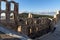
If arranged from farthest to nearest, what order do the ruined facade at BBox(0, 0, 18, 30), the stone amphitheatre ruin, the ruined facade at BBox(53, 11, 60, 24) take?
the ruined facade at BBox(53, 11, 60, 24) → the stone amphitheatre ruin → the ruined facade at BBox(0, 0, 18, 30)

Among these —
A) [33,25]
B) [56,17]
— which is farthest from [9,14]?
[56,17]

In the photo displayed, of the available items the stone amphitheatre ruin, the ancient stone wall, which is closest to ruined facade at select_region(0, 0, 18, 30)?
the stone amphitheatre ruin

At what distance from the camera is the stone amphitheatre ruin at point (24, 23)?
16.1 m

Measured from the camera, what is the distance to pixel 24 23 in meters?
18.0

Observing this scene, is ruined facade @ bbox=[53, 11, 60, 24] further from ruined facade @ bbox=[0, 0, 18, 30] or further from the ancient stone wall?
ruined facade @ bbox=[0, 0, 18, 30]

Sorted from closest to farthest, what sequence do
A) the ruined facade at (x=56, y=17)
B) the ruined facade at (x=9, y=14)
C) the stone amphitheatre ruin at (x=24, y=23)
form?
the ruined facade at (x=9, y=14)
the stone amphitheatre ruin at (x=24, y=23)
the ruined facade at (x=56, y=17)

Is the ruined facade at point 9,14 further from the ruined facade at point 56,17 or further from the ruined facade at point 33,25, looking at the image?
the ruined facade at point 56,17

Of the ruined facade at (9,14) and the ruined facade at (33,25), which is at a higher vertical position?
the ruined facade at (9,14)

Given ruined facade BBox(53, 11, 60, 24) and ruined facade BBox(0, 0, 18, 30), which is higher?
ruined facade BBox(0, 0, 18, 30)

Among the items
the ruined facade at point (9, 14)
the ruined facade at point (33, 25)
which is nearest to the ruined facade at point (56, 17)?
the ruined facade at point (33, 25)

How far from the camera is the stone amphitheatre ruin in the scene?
16.1 m

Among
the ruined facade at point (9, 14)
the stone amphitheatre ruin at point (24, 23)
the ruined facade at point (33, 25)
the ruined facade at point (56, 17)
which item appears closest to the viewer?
the ruined facade at point (9, 14)

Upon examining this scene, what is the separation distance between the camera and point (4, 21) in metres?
15.7

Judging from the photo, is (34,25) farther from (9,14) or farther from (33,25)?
(9,14)
